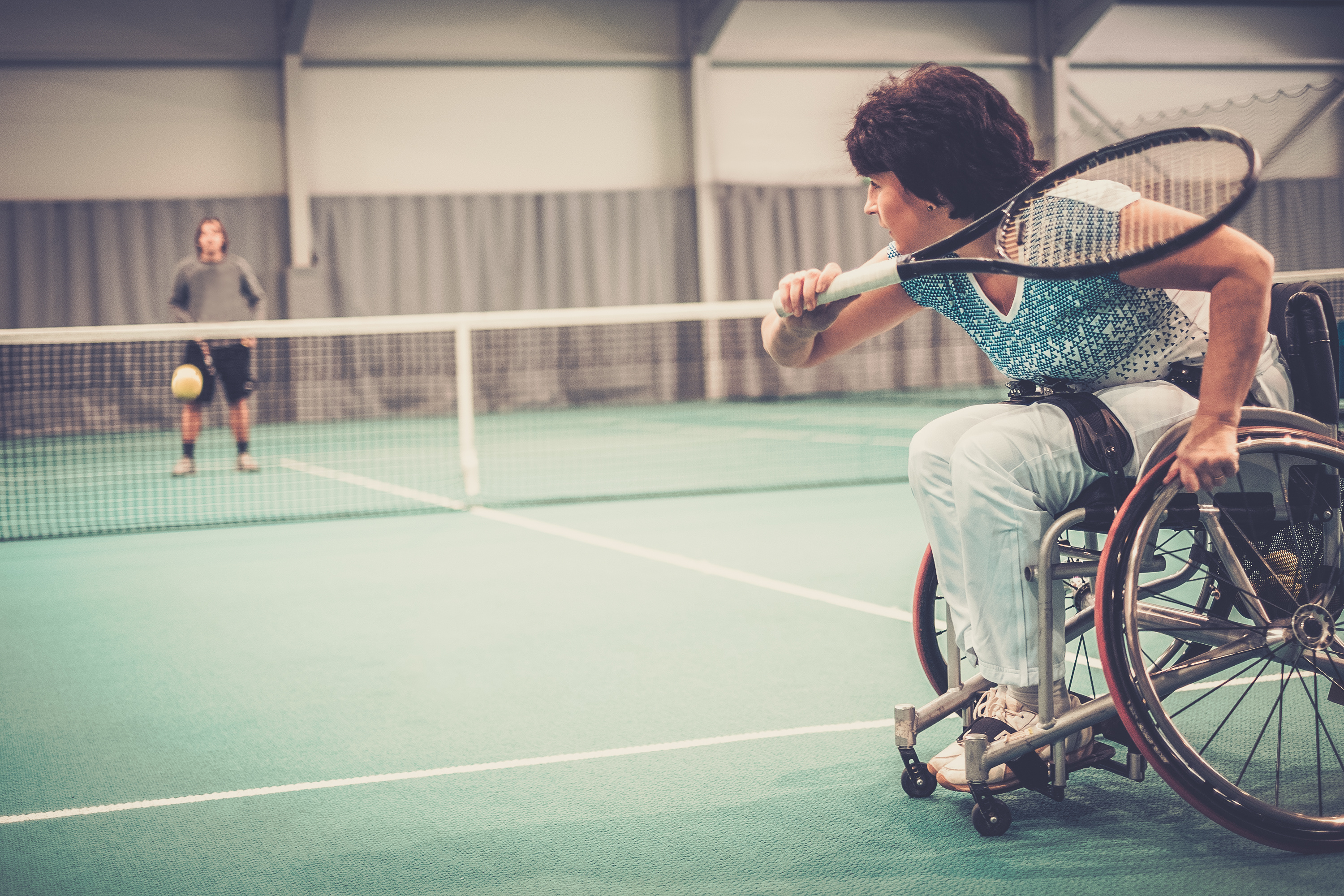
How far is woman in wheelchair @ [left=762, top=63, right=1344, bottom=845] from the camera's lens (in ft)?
5.74

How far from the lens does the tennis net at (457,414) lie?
6434mm

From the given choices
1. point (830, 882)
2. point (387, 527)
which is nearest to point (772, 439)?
point (387, 527)

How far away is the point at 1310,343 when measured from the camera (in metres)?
1.79

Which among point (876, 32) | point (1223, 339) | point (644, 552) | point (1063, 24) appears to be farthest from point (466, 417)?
point (1063, 24)

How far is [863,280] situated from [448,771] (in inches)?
46.6

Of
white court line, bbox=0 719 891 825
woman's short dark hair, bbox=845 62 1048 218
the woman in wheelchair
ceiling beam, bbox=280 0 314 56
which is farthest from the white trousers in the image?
ceiling beam, bbox=280 0 314 56

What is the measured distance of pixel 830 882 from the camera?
170 centimetres

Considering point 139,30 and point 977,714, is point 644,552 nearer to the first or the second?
point 977,714

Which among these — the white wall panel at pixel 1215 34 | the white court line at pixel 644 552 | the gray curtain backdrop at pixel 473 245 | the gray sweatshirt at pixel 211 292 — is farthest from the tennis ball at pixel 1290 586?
the white wall panel at pixel 1215 34

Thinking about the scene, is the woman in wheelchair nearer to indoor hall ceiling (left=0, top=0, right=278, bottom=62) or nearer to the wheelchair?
the wheelchair

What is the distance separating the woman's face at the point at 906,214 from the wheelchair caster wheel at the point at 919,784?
2.80 ft

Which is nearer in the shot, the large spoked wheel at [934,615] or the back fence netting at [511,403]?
the large spoked wheel at [934,615]

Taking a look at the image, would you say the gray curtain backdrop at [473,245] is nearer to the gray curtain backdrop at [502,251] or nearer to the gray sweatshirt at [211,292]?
the gray curtain backdrop at [502,251]

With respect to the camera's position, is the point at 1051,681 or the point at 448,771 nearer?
the point at 1051,681
